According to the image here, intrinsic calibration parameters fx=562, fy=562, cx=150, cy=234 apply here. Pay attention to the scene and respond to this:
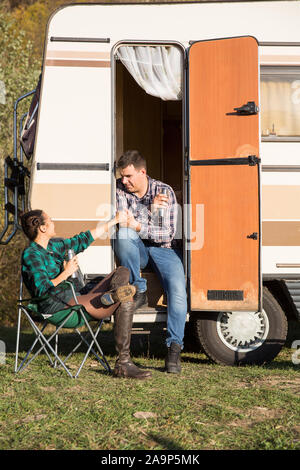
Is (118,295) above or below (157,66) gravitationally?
below

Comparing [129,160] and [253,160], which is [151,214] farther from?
[253,160]

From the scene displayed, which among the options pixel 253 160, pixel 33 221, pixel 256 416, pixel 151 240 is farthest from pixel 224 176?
pixel 256 416

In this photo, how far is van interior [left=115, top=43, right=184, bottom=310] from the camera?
20.9ft

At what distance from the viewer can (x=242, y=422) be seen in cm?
330

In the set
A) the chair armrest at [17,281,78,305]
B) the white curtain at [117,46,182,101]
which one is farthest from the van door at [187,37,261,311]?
the chair armrest at [17,281,78,305]

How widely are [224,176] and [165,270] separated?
0.93 meters

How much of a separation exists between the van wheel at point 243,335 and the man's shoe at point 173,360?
395 mm

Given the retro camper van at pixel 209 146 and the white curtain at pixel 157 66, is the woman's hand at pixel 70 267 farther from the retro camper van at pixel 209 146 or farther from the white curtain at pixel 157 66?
the white curtain at pixel 157 66

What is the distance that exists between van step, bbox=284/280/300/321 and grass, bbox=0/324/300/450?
54cm

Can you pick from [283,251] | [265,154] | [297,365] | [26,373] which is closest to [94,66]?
[265,154]

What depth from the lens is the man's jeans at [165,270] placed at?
459cm

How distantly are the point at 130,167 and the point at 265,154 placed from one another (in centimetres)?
117

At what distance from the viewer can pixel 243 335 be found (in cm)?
491

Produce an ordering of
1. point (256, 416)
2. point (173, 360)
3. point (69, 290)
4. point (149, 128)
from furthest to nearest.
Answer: point (149, 128) → point (173, 360) → point (69, 290) → point (256, 416)
